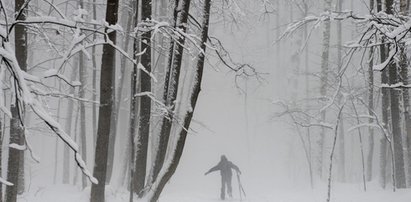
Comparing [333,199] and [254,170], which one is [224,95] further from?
[333,199]

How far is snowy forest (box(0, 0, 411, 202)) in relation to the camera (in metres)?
6.23

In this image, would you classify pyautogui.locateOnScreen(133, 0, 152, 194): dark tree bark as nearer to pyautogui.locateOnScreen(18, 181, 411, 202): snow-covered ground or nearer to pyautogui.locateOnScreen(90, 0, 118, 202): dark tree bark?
pyautogui.locateOnScreen(18, 181, 411, 202): snow-covered ground

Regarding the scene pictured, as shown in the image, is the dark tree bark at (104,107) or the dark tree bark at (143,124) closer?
the dark tree bark at (104,107)

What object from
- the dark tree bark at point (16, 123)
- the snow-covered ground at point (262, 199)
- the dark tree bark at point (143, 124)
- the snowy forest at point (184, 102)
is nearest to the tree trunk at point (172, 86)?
the snowy forest at point (184, 102)

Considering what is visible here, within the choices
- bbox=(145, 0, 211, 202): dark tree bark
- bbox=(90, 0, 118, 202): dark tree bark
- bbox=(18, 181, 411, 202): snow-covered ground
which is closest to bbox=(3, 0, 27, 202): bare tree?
bbox=(90, 0, 118, 202): dark tree bark

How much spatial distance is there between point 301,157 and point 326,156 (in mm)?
2350

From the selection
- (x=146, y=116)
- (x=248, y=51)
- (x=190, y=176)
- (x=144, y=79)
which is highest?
(x=248, y=51)

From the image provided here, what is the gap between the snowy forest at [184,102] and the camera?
20.4 feet

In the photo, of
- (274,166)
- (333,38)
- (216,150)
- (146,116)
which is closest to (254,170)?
(274,166)

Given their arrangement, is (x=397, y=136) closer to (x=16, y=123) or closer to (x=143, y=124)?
(x=143, y=124)

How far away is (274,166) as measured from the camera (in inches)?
1592

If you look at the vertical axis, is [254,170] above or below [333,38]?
below

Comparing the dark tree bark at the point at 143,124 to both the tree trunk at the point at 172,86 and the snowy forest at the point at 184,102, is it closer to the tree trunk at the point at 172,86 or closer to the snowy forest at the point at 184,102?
the snowy forest at the point at 184,102

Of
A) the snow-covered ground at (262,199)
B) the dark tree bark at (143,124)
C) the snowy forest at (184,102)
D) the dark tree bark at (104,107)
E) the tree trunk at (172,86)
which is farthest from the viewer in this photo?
the snow-covered ground at (262,199)
